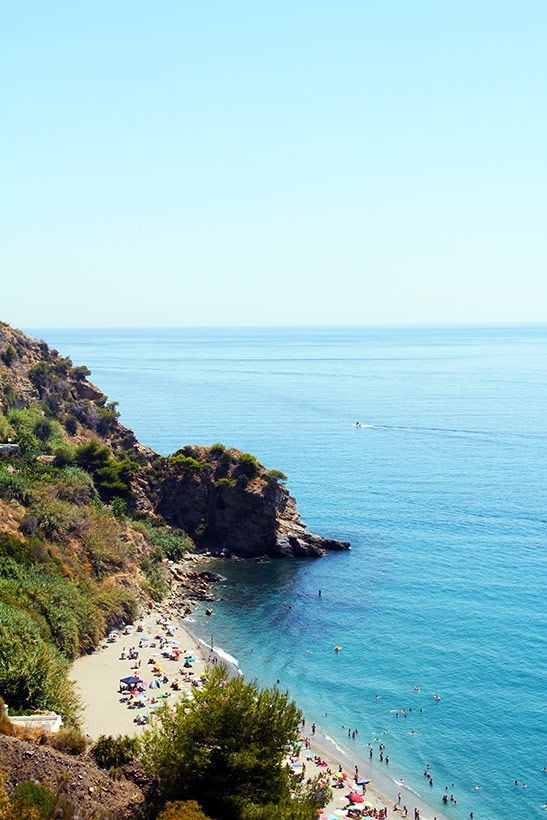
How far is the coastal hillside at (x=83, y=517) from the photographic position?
50.5 metres

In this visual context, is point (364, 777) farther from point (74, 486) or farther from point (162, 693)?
point (74, 486)

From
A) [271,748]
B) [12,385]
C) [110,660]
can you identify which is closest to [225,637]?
[110,660]

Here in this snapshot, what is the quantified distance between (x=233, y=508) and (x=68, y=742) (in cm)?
5084

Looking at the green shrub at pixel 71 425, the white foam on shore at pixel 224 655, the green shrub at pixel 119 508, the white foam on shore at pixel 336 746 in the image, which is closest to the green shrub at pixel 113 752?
the white foam on shore at pixel 336 746

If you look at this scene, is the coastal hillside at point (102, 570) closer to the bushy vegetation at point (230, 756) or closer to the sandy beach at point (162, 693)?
the bushy vegetation at point (230, 756)

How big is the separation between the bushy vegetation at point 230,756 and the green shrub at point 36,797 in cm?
433

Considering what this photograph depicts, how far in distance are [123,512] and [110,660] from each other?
24.6 metres

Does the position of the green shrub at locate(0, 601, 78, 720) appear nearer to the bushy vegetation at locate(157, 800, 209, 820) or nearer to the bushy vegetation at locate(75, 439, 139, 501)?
the bushy vegetation at locate(157, 800, 209, 820)

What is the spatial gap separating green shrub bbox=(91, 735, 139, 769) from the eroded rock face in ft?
159

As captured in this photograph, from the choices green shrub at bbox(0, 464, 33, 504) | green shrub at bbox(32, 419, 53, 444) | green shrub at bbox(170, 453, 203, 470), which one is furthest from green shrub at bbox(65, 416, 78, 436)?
green shrub at bbox(0, 464, 33, 504)

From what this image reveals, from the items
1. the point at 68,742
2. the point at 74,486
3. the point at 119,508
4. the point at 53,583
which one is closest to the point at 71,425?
the point at 119,508

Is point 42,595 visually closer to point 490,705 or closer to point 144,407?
point 490,705

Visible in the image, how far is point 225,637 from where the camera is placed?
60.7m

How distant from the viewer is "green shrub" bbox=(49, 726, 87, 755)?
31.0 meters
